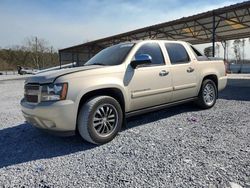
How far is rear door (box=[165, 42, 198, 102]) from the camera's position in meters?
5.54

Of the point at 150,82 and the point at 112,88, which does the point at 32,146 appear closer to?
the point at 112,88

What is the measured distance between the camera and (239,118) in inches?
218

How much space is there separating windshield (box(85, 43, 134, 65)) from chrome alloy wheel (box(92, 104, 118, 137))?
36.7 inches

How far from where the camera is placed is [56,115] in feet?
12.7

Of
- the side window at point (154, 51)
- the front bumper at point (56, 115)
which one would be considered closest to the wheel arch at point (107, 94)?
the front bumper at point (56, 115)

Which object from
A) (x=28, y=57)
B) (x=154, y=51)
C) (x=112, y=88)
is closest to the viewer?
(x=112, y=88)

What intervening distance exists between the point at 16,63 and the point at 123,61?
66.1 metres

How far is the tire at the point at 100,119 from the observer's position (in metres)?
4.09

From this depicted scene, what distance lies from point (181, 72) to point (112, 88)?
1945mm

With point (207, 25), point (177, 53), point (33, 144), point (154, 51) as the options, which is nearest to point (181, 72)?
point (177, 53)

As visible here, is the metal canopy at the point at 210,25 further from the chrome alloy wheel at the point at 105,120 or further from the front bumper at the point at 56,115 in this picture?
the front bumper at the point at 56,115

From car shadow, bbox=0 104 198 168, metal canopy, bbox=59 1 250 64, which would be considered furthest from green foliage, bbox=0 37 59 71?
car shadow, bbox=0 104 198 168

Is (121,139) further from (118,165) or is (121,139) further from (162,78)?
(162,78)

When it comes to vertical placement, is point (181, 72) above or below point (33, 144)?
above
